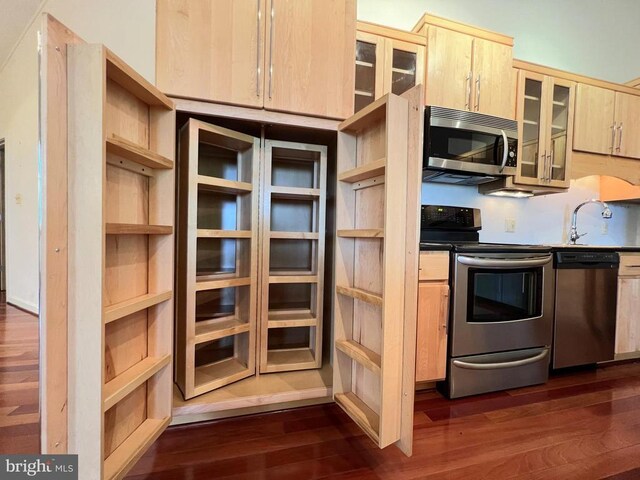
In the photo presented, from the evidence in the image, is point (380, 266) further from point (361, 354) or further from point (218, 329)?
point (218, 329)

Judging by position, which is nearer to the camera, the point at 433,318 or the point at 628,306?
the point at 433,318

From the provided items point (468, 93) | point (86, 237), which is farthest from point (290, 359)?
point (468, 93)

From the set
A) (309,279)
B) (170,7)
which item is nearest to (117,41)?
(170,7)

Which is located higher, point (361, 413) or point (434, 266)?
point (434, 266)

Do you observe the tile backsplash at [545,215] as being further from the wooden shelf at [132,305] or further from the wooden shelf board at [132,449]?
the wooden shelf board at [132,449]

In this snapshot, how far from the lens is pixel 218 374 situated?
1.57m

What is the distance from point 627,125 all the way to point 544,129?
0.91 meters

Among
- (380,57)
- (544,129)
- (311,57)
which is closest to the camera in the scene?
(311,57)

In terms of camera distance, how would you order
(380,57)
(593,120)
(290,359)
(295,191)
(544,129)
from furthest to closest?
(593,120) < (544,129) < (380,57) < (290,359) < (295,191)

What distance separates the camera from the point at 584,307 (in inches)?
79.5

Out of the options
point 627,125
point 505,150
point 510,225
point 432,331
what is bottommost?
point 432,331

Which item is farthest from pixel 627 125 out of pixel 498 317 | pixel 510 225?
pixel 498 317

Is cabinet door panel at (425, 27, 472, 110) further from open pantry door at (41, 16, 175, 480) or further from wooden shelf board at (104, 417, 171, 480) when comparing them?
wooden shelf board at (104, 417, 171, 480)

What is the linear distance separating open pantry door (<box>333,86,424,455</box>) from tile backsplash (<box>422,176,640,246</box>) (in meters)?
1.22
